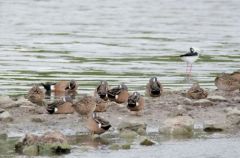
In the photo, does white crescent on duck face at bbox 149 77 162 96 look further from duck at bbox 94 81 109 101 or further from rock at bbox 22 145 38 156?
rock at bbox 22 145 38 156

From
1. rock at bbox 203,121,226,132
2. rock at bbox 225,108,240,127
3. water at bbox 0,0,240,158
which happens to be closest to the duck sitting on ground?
water at bbox 0,0,240,158

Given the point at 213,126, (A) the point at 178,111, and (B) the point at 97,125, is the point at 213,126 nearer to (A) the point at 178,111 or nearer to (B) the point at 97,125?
(A) the point at 178,111

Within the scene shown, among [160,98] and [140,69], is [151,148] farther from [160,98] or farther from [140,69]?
[140,69]

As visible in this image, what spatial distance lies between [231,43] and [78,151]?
21541 mm

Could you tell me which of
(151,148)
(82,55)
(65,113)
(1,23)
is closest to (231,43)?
(82,55)

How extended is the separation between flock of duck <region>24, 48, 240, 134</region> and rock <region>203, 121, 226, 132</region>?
5.27 feet

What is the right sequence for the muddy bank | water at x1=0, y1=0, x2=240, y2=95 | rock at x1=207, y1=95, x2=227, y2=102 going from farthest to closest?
water at x1=0, y1=0, x2=240, y2=95, rock at x1=207, y1=95, x2=227, y2=102, the muddy bank

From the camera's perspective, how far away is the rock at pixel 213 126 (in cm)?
1811

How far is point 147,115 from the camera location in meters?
19.4

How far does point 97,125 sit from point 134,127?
112 cm

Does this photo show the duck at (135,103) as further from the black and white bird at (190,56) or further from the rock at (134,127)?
the black and white bird at (190,56)

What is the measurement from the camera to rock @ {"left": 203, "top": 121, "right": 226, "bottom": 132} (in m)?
18.1

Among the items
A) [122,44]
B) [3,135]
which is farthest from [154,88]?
[122,44]

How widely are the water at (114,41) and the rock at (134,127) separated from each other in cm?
529
